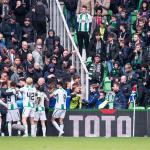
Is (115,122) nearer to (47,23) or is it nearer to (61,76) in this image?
(61,76)

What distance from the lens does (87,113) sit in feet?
87.7

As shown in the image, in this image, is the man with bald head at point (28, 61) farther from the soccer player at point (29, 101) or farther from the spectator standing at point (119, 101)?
the spectator standing at point (119, 101)

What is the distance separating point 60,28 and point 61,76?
2.73m

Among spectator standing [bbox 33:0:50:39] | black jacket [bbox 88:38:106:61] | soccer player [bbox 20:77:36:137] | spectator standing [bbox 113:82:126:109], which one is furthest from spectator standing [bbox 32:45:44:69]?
spectator standing [bbox 113:82:126:109]

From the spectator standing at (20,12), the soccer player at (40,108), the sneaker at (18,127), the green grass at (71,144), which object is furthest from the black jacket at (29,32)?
the green grass at (71,144)

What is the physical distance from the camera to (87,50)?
2936 cm

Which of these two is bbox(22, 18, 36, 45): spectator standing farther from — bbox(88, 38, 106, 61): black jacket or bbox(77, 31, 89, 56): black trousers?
bbox(88, 38, 106, 61): black jacket

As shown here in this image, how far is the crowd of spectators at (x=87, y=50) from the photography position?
27141 millimetres

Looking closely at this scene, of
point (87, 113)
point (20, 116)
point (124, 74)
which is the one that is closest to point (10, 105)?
point (20, 116)

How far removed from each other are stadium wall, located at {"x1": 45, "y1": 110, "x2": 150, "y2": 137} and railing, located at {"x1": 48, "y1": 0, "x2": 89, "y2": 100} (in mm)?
1022

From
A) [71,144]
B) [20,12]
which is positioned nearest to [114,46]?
[20,12]

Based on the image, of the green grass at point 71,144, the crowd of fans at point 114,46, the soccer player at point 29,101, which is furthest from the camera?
the crowd of fans at point 114,46

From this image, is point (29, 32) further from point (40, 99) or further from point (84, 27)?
point (40, 99)

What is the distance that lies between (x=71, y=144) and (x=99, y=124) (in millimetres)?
4996
